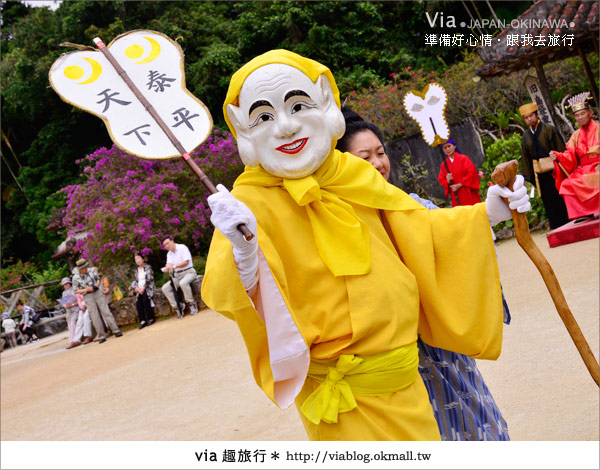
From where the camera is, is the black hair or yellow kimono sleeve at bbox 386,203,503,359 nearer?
yellow kimono sleeve at bbox 386,203,503,359

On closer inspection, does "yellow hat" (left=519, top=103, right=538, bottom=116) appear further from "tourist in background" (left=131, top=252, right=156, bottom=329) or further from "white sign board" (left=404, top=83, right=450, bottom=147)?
"tourist in background" (left=131, top=252, right=156, bottom=329)

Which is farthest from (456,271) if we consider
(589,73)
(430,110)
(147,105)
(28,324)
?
(28,324)

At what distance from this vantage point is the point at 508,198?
2.40 metres

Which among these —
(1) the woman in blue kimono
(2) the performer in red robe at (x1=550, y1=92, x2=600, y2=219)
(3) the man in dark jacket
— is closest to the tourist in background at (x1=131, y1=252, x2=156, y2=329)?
(3) the man in dark jacket

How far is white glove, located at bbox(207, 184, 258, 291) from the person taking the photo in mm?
2043

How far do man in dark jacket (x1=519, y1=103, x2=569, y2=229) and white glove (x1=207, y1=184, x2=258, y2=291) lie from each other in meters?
7.65

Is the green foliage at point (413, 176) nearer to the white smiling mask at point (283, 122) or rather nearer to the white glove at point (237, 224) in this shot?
the white smiling mask at point (283, 122)

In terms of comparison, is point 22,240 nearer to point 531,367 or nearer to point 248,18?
point 248,18

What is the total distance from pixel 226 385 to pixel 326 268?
4.02 meters

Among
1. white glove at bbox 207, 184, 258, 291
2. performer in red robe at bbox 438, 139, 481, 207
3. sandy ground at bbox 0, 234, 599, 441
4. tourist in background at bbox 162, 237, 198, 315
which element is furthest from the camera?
tourist in background at bbox 162, 237, 198, 315

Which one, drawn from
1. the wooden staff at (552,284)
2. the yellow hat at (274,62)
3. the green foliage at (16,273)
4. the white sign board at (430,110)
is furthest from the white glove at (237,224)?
the green foliage at (16,273)

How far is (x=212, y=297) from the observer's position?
86.4 inches

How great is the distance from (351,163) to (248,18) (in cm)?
1406

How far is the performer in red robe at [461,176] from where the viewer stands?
9.15m
